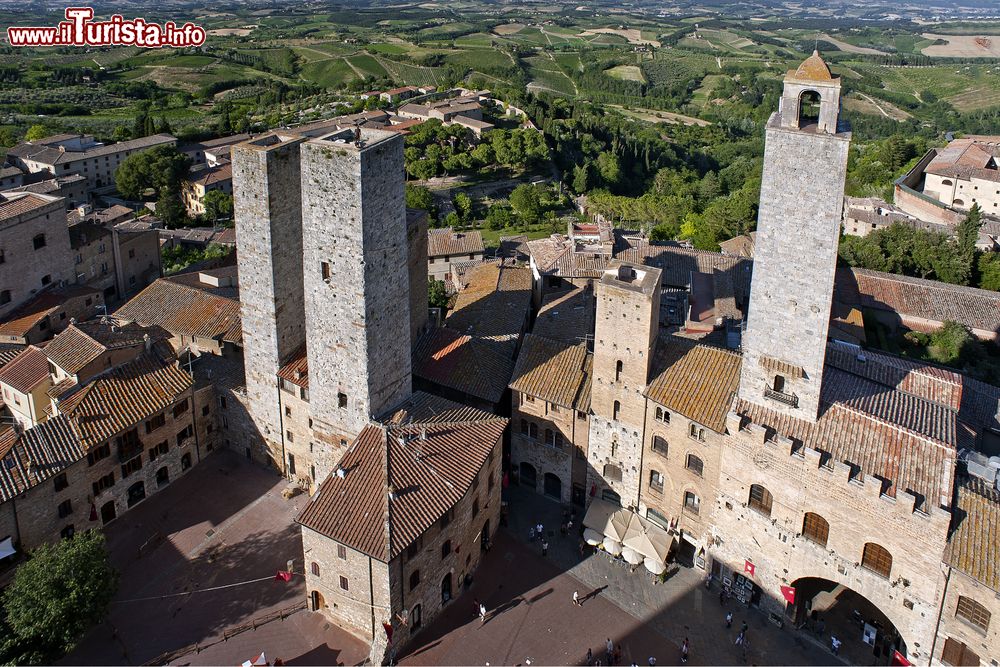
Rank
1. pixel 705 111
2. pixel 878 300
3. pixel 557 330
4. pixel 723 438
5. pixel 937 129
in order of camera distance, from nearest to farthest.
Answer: pixel 723 438 < pixel 557 330 < pixel 878 300 < pixel 937 129 < pixel 705 111

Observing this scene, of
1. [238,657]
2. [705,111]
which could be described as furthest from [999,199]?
[705,111]

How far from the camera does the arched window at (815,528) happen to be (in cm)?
2823

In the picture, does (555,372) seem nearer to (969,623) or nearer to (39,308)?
(969,623)

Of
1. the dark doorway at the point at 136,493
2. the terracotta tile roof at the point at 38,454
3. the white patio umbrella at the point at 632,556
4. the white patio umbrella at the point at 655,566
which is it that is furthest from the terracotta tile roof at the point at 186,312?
the white patio umbrella at the point at 655,566

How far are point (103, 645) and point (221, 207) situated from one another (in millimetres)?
62785

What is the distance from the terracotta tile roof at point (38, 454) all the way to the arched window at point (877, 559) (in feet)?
96.8

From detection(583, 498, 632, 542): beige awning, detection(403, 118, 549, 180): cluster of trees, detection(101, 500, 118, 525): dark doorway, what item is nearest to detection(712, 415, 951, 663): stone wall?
detection(583, 498, 632, 542): beige awning

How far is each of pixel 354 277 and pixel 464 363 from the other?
9.54 m

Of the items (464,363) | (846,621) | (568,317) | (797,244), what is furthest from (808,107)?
(846,621)

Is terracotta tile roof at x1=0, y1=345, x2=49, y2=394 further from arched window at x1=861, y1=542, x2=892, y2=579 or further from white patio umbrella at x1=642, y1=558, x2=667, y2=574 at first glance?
arched window at x1=861, y1=542, x2=892, y2=579

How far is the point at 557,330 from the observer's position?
42.1 metres

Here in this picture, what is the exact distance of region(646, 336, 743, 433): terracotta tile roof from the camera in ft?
101

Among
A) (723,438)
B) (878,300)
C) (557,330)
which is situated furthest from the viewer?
(878,300)

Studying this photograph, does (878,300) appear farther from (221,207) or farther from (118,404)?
(221,207)
